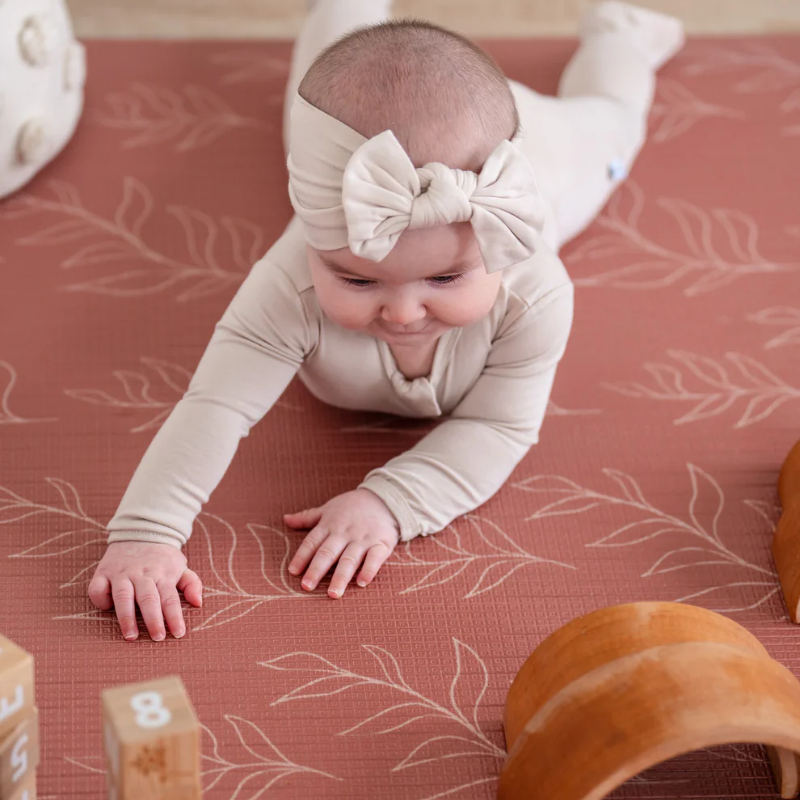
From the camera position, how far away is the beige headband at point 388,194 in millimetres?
820

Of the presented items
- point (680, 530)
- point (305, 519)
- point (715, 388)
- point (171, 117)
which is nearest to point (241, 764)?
point (305, 519)

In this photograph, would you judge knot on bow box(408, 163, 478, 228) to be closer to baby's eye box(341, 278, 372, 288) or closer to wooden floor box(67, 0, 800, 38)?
baby's eye box(341, 278, 372, 288)

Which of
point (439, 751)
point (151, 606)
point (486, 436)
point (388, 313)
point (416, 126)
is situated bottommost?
point (439, 751)

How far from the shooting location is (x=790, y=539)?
102 centimetres

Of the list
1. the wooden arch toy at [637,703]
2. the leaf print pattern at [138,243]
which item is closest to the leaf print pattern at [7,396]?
the leaf print pattern at [138,243]

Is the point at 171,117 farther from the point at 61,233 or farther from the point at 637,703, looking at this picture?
the point at 637,703

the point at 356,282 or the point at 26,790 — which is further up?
the point at 356,282

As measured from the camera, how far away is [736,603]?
102 centimetres

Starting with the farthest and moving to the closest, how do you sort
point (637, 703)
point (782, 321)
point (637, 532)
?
1. point (782, 321)
2. point (637, 532)
3. point (637, 703)

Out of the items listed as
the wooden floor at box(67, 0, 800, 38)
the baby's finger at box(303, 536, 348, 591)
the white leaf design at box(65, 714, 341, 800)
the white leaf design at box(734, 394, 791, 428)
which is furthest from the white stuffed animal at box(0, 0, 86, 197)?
the white leaf design at box(734, 394, 791, 428)

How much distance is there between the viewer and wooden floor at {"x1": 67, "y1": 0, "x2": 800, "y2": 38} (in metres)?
1.82

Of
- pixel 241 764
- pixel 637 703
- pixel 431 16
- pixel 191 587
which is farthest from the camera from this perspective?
pixel 431 16

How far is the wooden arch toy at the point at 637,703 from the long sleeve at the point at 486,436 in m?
0.24

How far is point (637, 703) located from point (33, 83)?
0.99 metres
